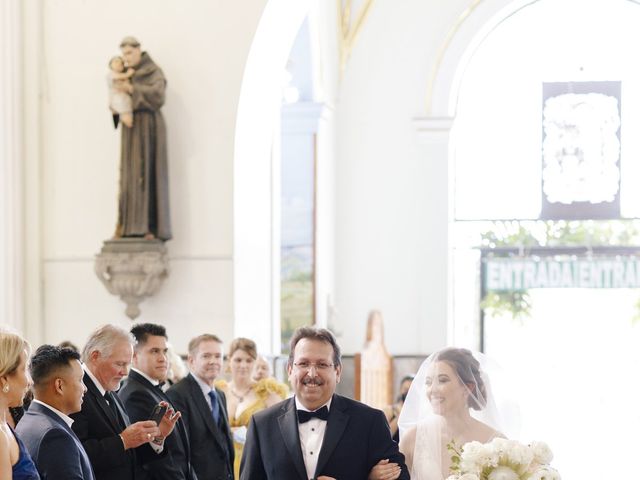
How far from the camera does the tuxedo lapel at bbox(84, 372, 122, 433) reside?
5539 mm

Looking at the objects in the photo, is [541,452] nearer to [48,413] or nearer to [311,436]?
[311,436]

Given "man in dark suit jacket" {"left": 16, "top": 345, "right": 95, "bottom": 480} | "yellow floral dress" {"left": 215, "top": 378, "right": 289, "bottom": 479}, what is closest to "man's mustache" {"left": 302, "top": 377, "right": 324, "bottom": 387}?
"man in dark suit jacket" {"left": 16, "top": 345, "right": 95, "bottom": 480}

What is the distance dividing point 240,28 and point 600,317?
8.95 meters

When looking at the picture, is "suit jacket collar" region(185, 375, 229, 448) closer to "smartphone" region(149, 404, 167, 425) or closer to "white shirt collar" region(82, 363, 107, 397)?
"smartphone" region(149, 404, 167, 425)

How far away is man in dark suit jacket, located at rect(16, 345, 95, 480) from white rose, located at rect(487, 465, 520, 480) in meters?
1.58

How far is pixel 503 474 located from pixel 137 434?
5.32ft

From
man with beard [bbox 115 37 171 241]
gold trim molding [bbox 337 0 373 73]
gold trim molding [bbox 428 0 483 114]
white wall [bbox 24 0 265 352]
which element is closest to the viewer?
A: man with beard [bbox 115 37 171 241]

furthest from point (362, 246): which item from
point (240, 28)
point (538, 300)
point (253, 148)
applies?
point (240, 28)

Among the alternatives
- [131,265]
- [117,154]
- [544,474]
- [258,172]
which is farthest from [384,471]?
[258,172]

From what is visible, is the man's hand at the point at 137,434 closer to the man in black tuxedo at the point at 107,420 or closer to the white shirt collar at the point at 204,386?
the man in black tuxedo at the point at 107,420

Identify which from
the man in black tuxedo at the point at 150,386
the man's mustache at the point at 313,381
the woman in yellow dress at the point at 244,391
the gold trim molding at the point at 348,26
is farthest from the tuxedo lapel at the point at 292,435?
the gold trim molding at the point at 348,26

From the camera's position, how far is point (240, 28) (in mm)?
9852

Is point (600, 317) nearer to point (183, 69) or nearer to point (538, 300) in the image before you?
point (538, 300)

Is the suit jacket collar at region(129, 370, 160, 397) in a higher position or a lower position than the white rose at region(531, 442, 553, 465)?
higher
